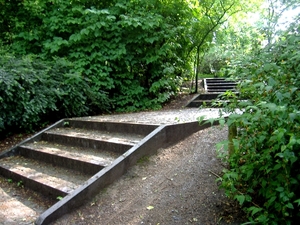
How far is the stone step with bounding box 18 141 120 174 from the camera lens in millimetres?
3662

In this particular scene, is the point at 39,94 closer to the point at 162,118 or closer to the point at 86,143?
the point at 86,143

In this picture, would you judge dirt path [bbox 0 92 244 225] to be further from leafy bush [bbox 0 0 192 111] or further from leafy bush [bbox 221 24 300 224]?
leafy bush [bbox 0 0 192 111]

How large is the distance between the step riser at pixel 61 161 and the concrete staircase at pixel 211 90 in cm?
403

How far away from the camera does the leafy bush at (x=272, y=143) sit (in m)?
1.92

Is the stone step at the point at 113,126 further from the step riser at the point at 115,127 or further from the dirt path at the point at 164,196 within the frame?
the dirt path at the point at 164,196

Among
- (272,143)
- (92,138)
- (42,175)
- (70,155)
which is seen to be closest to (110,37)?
(92,138)

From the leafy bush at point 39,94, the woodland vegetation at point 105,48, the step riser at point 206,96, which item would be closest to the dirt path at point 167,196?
the woodland vegetation at point 105,48

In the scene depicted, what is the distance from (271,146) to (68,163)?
2841mm

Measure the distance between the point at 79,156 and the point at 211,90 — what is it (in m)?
5.67

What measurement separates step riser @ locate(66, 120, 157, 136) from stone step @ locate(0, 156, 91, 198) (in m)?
1.10

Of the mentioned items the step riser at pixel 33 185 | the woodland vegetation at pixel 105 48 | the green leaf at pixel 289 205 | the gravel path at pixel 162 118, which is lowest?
the step riser at pixel 33 185

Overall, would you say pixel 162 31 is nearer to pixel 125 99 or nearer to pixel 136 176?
pixel 125 99

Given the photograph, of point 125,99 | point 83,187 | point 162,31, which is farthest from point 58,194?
point 162,31

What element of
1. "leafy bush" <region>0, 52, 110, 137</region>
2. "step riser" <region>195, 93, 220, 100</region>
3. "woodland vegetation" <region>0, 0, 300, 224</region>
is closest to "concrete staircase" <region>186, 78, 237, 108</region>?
"step riser" <region>195, 93, 220, 100</region>
